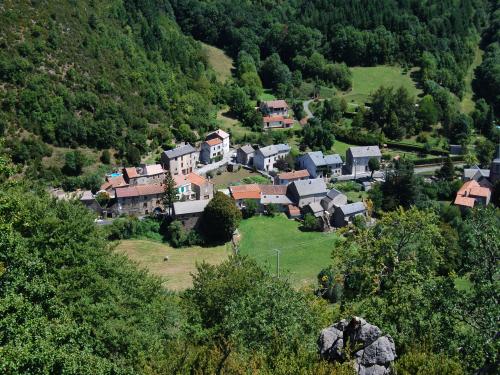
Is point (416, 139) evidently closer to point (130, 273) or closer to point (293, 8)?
point (293, 8)

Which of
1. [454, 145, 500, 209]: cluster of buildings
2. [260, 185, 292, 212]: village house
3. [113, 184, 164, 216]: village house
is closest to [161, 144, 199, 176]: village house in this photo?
[113, 184, 164, 216]: village house

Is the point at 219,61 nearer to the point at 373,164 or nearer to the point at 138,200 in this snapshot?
the point at 373,164

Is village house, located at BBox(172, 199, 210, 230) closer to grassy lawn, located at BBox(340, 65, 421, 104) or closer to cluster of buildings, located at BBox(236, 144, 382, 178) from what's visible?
cluster of buildings, located at BBox(236, 144, 382, 178)

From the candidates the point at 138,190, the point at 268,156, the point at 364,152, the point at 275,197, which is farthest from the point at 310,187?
the point at 138,190

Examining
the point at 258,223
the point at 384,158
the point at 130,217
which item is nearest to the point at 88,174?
the point at 130,217

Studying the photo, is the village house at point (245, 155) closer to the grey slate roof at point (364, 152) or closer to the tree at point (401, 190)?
the grey slate roof at point (364, 152)
